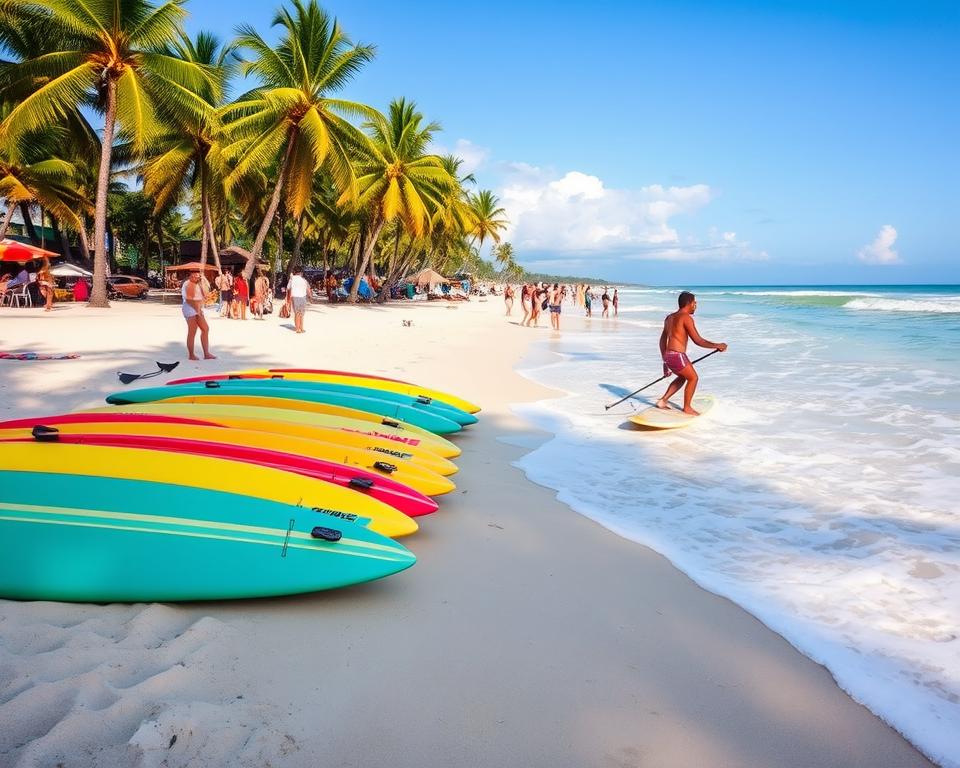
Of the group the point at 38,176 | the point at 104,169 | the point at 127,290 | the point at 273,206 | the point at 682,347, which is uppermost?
the point at 38,176

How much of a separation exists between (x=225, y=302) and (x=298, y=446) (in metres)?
16.3

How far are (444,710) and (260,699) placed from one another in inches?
22.5

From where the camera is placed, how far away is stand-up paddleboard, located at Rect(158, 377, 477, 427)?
203 inches

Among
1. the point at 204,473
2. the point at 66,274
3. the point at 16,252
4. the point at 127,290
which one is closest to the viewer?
the point at 204,473

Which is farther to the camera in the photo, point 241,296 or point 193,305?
point 241,296

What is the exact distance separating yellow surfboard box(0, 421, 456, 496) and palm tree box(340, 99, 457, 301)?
2017cm

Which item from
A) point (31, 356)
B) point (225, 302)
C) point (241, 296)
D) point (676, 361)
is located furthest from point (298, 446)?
point (225, 302)

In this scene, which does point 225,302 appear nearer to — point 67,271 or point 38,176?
point 67,271

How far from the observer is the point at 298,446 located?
3.60 metres

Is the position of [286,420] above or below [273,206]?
below

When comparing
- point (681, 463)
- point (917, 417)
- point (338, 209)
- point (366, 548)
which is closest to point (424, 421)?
point (681, 463)

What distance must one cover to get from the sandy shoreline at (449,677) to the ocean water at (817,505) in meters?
0.23

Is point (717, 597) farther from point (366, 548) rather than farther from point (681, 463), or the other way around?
point (681, 463)

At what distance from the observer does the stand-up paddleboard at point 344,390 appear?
5.16m
